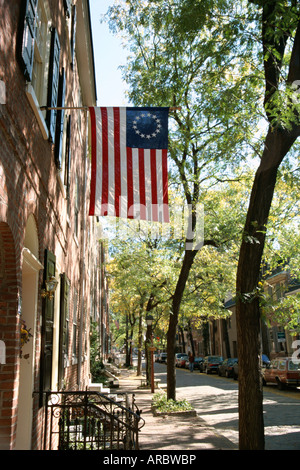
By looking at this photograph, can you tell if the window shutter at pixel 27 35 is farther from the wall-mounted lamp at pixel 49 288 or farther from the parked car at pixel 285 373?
the parked car at pixel 285 373

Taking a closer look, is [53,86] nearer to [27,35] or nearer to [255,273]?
[27,35]

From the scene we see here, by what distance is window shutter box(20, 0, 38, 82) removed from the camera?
481 cm

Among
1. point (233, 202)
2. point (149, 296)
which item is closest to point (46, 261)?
point (233, 202)

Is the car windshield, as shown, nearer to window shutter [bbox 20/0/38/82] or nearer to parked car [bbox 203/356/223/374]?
parked car [bbox 203/356/223/374]

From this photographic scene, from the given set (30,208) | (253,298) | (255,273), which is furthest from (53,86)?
(253,298)

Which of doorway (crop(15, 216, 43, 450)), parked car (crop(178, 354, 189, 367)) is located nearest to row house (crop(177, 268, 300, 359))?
parked car (crop(178, 354, 189, 367))

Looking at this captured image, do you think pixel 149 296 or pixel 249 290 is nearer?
pixel 249 290

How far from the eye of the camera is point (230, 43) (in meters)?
7.69

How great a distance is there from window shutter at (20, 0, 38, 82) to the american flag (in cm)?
191

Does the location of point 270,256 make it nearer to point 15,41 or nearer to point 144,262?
point 144,262

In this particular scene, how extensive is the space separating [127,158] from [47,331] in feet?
9.96

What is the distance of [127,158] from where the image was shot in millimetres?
7051

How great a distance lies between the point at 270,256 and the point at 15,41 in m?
14.7
